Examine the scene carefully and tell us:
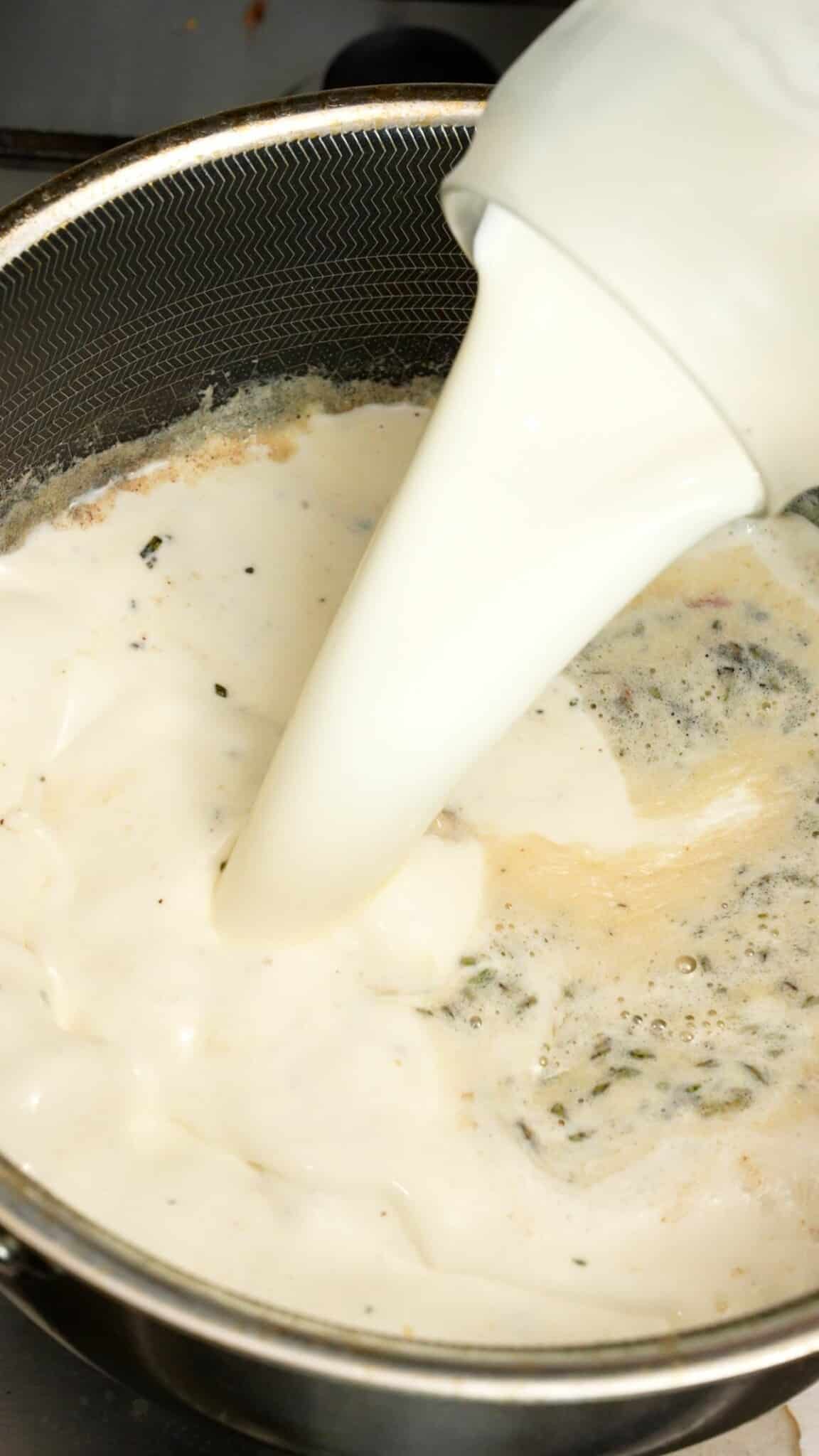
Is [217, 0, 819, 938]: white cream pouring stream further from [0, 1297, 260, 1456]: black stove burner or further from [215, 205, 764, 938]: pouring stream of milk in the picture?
[0, 1297, 260, 1456]: black stove burner

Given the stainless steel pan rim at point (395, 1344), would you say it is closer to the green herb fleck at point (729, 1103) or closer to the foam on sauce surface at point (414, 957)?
the foam on sauce surface at point (414, 957)

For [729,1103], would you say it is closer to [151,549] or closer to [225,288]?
[151,549]

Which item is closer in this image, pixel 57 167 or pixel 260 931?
pixel 260 931

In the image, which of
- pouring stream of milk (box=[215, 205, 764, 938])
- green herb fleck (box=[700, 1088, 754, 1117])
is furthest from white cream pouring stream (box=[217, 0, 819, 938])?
green herb fleck (box=[700, 1088, 754, 1117])

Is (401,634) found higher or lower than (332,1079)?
higher

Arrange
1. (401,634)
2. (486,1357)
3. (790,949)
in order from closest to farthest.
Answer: (486,1357)
(401,634)
(790,949)

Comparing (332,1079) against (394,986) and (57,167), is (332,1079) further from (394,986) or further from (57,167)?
(57,167)

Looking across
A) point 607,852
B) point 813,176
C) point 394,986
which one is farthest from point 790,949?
point 813,176

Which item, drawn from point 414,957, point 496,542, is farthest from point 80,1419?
point 496,542
